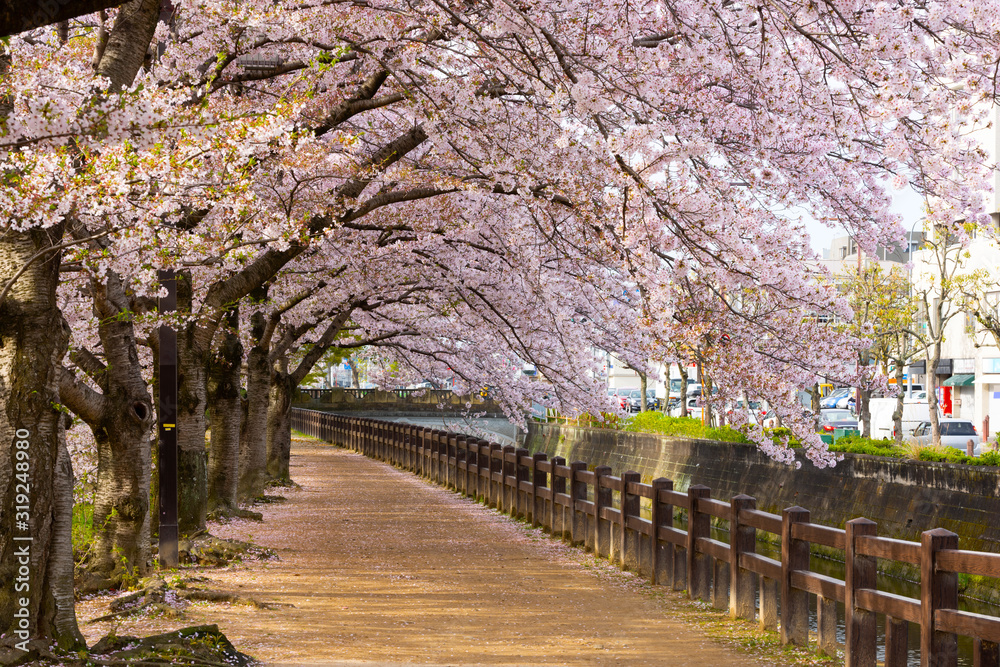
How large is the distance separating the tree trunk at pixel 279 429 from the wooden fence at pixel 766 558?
8.90m

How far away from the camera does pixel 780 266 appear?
10281 mm

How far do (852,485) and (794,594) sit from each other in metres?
10.7

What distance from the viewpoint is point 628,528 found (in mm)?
13266

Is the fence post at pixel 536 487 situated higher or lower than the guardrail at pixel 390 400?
lower

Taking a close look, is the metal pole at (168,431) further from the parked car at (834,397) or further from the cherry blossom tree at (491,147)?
the parked car at (834,397)

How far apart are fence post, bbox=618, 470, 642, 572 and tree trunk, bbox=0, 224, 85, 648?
281 inches

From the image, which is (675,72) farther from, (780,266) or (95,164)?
→ (95,164)

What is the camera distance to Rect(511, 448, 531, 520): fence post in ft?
62.5

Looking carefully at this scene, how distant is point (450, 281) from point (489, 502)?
494cm

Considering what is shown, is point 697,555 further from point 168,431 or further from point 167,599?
point 168,431

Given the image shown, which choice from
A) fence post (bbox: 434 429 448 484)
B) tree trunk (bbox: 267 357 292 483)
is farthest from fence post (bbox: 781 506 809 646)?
tree trunk (bbox: 267 357 292 483)

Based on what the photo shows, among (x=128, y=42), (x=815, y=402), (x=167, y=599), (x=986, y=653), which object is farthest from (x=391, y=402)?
(x=986, y=653)

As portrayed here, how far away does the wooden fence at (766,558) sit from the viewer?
22.9ft

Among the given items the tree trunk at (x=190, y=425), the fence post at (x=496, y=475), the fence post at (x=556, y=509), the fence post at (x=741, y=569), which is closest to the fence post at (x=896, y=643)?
the fence post at (x=741, y=569)
